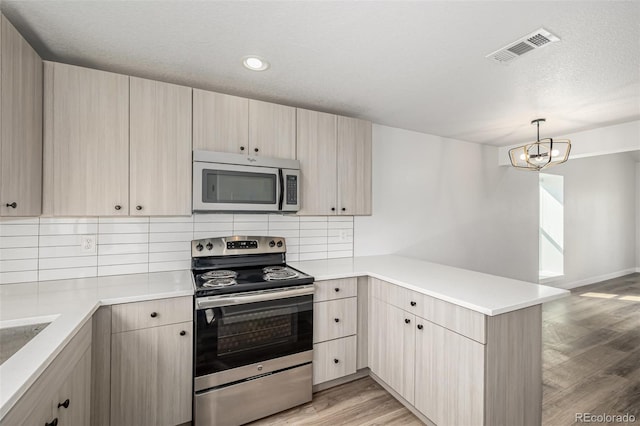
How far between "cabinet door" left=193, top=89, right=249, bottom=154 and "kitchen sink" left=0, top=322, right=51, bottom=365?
1304mm

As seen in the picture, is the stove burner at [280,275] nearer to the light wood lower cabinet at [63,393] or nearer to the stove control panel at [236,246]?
the stove control panel at [236,246]

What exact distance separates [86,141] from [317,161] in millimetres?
1592

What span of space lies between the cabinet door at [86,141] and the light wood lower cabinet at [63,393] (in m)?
0.76

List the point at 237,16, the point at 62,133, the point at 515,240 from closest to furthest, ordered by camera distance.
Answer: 1. the point at 237,16
2. the point at 62,133
3. the point at 515,240

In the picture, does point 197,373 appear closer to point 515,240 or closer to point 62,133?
point 62,133

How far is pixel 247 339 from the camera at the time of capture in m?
1.90

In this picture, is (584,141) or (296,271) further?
(584,141)

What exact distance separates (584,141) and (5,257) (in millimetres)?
5519

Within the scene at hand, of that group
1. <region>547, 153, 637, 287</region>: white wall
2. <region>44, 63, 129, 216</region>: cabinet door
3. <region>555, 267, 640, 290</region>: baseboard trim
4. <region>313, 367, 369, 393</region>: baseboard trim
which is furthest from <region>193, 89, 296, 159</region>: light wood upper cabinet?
<region>555, 267, 640, 290</region>: baseboard trim

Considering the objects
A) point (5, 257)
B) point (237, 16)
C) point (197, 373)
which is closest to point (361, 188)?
point (237, 16)

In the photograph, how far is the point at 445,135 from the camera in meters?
3.65

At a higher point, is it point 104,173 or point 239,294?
point 104,173

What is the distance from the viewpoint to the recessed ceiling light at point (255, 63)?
1.82m

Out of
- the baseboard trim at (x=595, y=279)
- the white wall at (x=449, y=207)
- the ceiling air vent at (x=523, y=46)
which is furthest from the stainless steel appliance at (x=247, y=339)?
the baseboard trim at (x=595, y=279)
